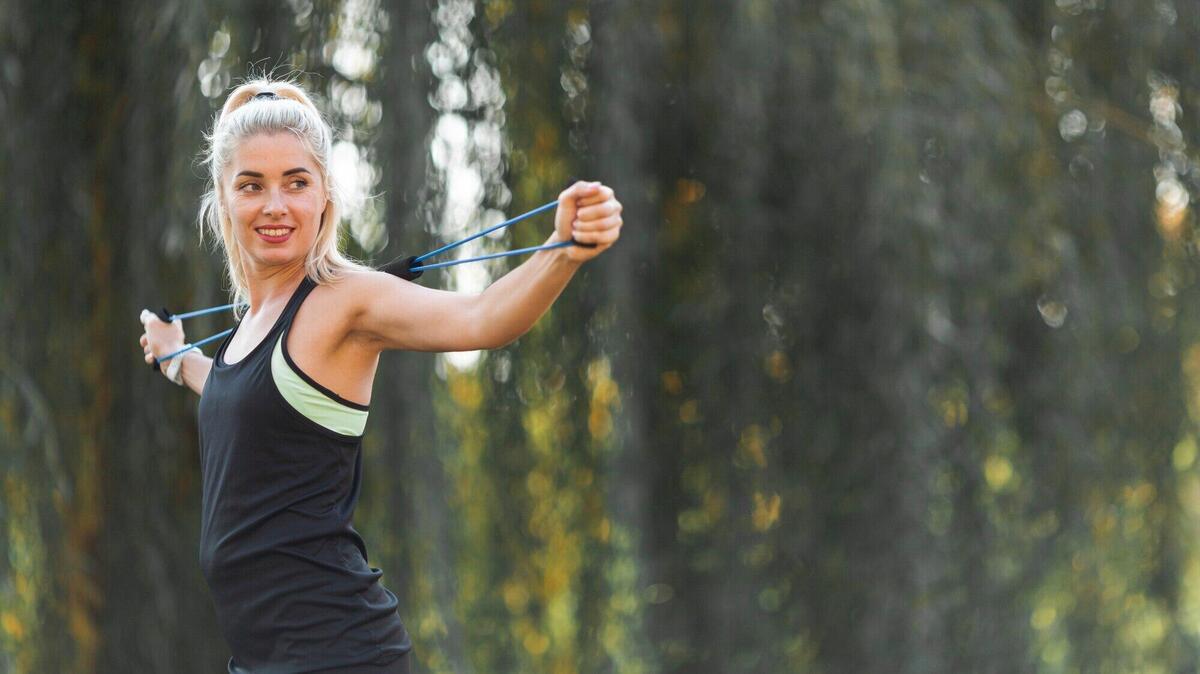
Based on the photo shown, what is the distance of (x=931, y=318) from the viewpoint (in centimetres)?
311

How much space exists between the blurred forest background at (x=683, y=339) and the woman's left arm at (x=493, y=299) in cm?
126

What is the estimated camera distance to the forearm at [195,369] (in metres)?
2.32

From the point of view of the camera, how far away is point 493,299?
158cm

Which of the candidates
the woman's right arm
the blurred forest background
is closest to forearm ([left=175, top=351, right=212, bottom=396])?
the woman's right arm

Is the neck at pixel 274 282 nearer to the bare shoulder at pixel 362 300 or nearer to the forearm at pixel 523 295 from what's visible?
the bare shoulder at pixel 362 300

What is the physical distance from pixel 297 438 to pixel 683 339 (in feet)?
5.99

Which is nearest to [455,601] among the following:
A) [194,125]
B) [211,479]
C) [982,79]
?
[194,125]

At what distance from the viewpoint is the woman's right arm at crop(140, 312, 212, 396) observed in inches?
91.7

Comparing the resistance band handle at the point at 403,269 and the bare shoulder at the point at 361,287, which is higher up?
the resistance band handle at the point at 403,269

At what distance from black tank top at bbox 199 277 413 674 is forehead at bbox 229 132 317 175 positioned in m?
0.18

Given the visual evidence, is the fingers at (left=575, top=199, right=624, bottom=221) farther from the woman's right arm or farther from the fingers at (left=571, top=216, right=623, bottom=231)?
the woman's right arm

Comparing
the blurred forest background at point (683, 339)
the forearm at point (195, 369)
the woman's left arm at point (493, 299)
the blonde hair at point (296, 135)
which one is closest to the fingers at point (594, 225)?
the woman's left arm at point (493, 299)

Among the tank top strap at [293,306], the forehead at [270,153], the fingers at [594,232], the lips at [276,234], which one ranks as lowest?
the tank top strap at [293,306]

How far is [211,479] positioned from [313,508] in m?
0.14
